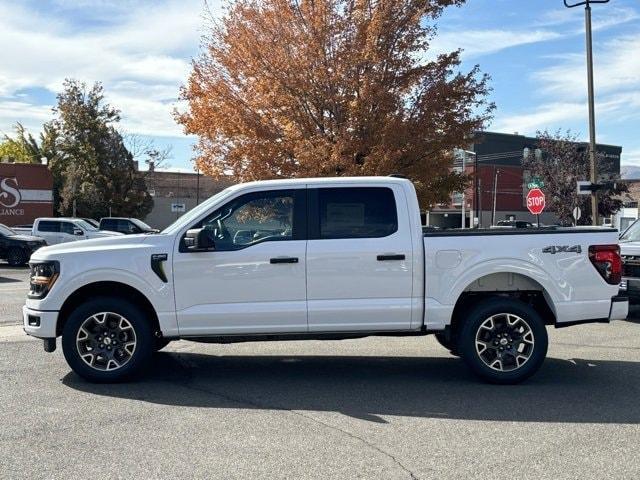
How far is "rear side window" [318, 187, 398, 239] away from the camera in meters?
6.70

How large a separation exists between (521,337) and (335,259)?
2.06 m

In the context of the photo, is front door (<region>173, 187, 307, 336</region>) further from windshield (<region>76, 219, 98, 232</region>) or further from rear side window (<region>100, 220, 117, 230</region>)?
rear side window (<region>100, 220, 117, 230</region>)

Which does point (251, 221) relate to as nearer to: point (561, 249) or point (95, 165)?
point (561, 249)

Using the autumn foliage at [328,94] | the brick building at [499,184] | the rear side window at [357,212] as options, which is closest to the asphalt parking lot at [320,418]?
the rear side window at [357,212]

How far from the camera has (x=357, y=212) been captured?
6.78m

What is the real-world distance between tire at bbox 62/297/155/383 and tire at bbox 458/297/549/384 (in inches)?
127

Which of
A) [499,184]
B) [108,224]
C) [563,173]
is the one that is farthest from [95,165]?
[499,184]

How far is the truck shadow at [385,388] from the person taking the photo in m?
5.87

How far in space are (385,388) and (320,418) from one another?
4.02 feet

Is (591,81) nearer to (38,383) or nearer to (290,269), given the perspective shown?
(290,269)

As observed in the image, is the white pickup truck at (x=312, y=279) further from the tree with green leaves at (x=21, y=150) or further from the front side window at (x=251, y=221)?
the tree with green leaves at (x=21, y=150)

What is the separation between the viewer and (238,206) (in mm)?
6781

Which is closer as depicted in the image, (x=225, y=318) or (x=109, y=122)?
(x=225, y=318)

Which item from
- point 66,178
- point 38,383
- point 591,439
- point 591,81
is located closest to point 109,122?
point 66,178
